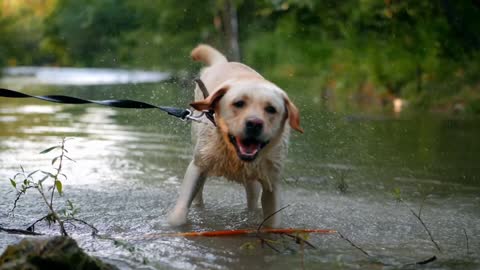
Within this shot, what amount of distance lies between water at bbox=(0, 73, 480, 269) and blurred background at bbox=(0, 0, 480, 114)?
8.87 ft

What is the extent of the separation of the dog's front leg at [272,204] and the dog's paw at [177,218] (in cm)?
56

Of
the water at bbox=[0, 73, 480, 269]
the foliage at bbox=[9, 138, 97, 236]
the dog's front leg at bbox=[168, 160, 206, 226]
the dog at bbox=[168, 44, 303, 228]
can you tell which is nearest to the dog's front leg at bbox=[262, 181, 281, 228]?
the dog at bbox=[168, 44, 303, 228]

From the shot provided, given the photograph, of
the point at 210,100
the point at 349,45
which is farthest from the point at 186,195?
the point at 349,45

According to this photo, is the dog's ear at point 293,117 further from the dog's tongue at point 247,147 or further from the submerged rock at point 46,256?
the submerged rock at point 46,256

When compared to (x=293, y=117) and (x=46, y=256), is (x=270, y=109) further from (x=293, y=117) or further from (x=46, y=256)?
(x=46, y=256)

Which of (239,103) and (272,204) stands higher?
(239,103)

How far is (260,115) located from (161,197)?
1.91 meters

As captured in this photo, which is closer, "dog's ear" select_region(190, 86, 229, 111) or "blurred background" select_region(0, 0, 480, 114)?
"dog's ear" select_region(190, 86, 229, 111)

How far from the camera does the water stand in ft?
12.9

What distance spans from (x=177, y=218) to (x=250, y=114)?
3.11 feet

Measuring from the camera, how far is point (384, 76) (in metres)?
17.7

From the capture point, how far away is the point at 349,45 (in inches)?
765

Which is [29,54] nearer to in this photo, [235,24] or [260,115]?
[235,24]

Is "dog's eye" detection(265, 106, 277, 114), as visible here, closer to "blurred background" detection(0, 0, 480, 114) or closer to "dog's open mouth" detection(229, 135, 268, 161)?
"dog's open mouth" detection(229, 135, 268, 161)
